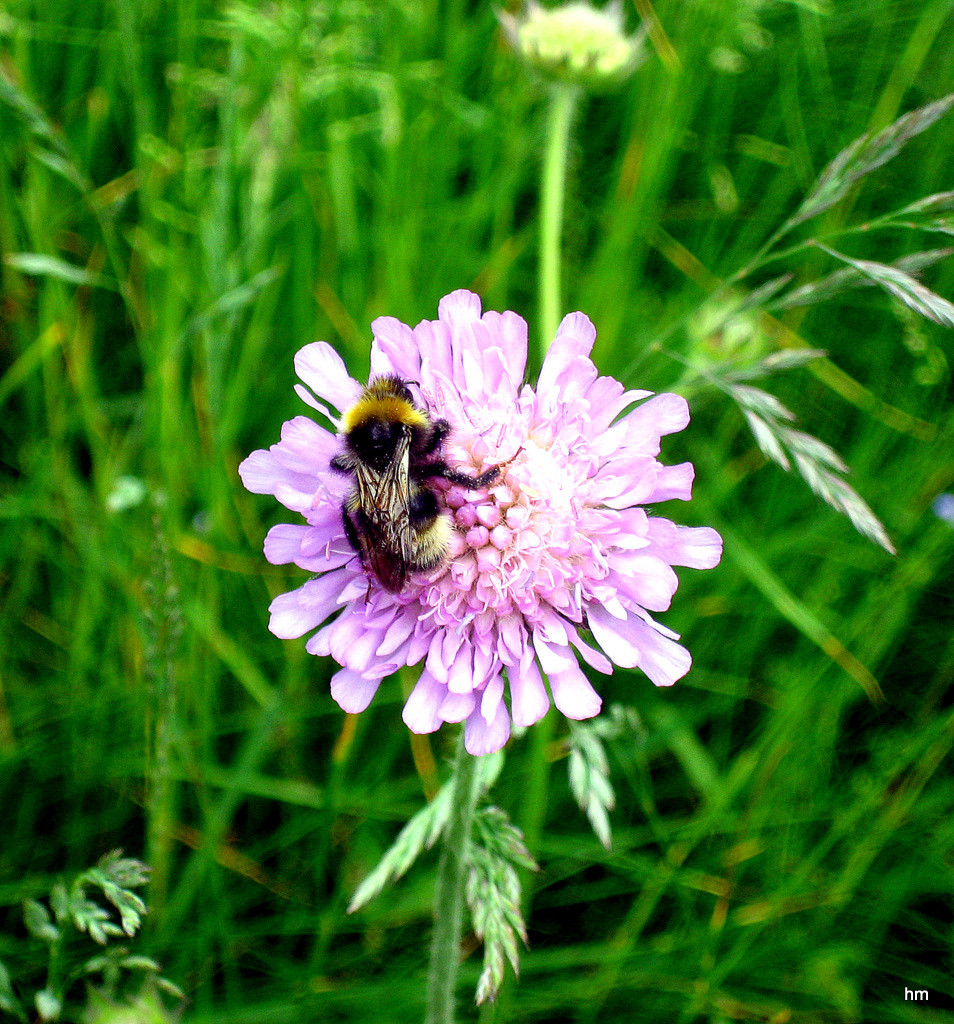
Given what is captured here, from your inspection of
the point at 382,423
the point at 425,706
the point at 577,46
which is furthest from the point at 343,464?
the point at 577,46

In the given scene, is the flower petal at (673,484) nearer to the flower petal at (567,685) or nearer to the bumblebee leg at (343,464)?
the flower petal at (567,685)

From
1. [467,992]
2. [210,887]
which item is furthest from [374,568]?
[467,992]

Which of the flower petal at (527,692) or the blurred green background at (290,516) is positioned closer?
the flower petal at (527,692)

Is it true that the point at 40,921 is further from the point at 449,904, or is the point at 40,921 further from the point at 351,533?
the point at 351,533

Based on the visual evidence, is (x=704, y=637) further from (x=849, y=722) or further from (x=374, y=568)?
(x=374, y=568)

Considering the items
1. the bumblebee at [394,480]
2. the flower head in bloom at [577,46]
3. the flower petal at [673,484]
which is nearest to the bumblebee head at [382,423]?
the bumblebee at [394,480]
